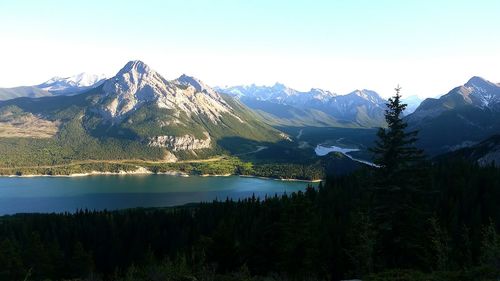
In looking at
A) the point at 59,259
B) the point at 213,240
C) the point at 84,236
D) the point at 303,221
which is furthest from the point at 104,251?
the point at 303,221

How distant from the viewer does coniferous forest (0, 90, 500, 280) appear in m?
28.8

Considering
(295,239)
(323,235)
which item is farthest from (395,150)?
(323,235)

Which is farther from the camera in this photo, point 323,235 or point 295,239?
point 323,235

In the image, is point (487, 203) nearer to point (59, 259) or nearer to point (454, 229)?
point (454, 229)

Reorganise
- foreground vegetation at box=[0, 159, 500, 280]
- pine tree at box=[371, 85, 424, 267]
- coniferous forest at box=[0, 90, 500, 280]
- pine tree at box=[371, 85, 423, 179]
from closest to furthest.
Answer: foreground vegetation at box=[0, 159, 500, 280] < coniferous forest at box=[0, 90, 500, 280] < pine tree at box=[371, 85, 424, 267] < pine tree at box=[371, 85, 423, 179]

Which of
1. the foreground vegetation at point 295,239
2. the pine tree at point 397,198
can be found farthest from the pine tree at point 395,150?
the foreground vegetation at point 295,239

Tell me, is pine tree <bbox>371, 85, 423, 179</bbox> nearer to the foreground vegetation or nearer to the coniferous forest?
the coniferous forest

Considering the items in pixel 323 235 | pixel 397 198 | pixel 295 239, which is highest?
pixel 397 198

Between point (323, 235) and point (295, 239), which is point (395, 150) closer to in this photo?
point (295, 239)

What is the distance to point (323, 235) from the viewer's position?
233 ft

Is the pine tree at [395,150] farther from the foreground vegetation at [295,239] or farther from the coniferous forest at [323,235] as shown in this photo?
the foreground vegetation at [295,239]

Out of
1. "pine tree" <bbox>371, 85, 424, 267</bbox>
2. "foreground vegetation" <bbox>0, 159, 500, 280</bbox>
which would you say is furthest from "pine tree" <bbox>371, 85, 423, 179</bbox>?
"foreground vegetation" <bbox>0, 159, 500, 280</bbox>

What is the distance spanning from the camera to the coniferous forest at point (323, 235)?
28781 millimetres

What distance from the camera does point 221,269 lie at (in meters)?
50.9
